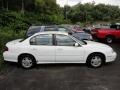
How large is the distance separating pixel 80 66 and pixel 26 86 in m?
3.26

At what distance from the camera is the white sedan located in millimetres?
9914

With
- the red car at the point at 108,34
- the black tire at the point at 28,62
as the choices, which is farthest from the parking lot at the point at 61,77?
the red car at the point at 108,34

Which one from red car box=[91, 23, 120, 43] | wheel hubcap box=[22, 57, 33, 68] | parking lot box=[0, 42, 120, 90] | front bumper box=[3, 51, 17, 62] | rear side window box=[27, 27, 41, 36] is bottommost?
parking lot box=[0, 42, 120, 90]

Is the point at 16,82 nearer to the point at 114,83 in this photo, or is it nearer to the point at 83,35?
the point at 114,83

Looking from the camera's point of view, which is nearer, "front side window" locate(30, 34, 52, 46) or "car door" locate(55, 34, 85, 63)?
"car door" locate(55, 34, 85, 63)

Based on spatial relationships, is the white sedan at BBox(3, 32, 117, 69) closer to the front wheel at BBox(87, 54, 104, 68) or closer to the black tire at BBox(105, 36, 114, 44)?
the front wheel at BBox(87, 54, 104, 68)

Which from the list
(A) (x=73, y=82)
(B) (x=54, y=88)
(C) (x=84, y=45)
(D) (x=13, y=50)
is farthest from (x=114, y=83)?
(D) (x=13, y=50)

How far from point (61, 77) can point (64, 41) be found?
6.27 feet

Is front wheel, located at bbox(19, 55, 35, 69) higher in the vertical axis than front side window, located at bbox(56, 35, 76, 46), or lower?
lower

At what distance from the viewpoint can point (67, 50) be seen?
390 inches

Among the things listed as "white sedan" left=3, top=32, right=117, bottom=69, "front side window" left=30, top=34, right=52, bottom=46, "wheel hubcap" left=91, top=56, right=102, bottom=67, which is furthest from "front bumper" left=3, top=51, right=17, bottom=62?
"wheel hubcap" left=91, top=56, right=102, bottom=67

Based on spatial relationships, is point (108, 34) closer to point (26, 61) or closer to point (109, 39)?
point (109, 39)

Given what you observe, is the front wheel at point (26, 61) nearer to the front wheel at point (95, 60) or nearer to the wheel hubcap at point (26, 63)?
the wheel hubcap at point (26, 63)

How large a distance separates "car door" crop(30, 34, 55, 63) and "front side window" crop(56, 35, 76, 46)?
28 cm
